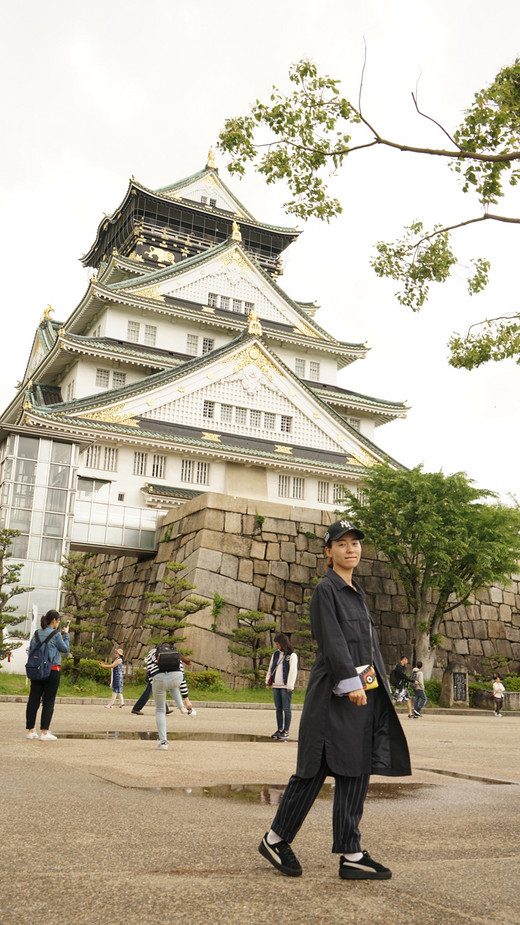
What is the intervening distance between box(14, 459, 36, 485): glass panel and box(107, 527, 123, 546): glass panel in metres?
3.62

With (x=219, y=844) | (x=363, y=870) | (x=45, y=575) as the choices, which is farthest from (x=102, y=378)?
(x=363, y=870)

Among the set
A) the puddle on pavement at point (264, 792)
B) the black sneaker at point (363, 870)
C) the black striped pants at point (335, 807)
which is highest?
the black striped pants at point (335, 807)

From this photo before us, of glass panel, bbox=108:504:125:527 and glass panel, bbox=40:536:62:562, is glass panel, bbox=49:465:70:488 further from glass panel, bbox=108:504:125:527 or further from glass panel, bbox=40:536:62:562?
glass panel, bbox=108:504:125:527

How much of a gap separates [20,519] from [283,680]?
49.0ft

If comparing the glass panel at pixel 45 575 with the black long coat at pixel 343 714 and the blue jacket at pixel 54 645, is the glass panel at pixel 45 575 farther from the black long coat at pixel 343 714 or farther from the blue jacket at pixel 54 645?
the black long coat at pixel 343 714

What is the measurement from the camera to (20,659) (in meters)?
22.5

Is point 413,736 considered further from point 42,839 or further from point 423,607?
point 423,607

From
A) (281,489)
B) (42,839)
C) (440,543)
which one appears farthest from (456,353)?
(281,489)

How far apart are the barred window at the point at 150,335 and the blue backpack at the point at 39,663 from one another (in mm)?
27930

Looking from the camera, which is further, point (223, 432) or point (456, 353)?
point (223, 432)

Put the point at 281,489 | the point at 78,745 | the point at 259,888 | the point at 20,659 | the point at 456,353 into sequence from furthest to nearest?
the point at 281,489
the point at 20,659
the point at 456,353
the point at 78,745
the point at 259,888

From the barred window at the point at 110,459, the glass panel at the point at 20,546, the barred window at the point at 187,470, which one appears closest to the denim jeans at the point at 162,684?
the glass panel at the point at 20,546

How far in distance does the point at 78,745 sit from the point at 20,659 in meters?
14.4

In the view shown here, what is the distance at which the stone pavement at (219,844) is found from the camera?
10.3 feet
